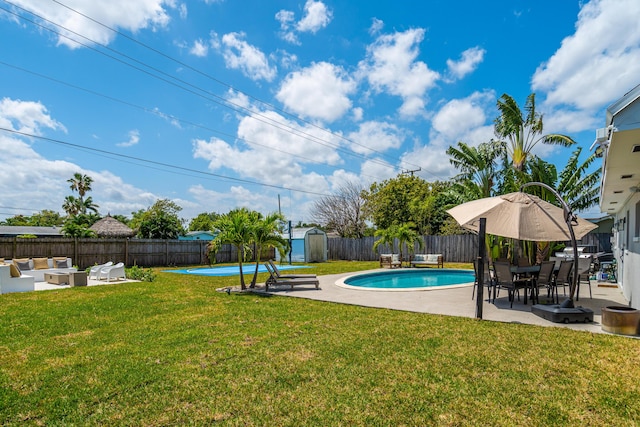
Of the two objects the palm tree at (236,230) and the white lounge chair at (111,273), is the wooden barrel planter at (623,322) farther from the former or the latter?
the white lounge chair at (111,273)

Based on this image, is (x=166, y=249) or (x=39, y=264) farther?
(x=166, y=249)

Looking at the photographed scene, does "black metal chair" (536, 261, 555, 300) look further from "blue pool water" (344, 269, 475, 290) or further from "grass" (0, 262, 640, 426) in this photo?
"blue pool water" (344, 269, 475, 290)

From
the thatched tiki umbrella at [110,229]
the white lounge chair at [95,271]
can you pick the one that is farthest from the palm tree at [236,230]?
the thatched tiki umbrella at [110,229]

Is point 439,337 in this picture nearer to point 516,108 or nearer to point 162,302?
point 162,302

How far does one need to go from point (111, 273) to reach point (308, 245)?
15275 millimetres

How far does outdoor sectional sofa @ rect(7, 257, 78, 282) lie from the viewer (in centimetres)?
1452

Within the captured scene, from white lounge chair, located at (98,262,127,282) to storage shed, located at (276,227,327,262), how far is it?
14076 mm

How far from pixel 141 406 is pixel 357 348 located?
9.04 feet

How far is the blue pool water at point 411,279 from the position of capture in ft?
47.4

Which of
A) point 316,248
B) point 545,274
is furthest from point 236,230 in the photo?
point 316,248

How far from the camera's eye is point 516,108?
14.1 meters

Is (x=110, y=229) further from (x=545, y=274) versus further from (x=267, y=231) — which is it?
(x=545, y=274)

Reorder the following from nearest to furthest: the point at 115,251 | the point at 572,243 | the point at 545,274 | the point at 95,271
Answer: the point at 572,243
the point at 545,274
the point at 95,271
the point at 115,251

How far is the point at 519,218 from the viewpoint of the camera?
7578 mm
